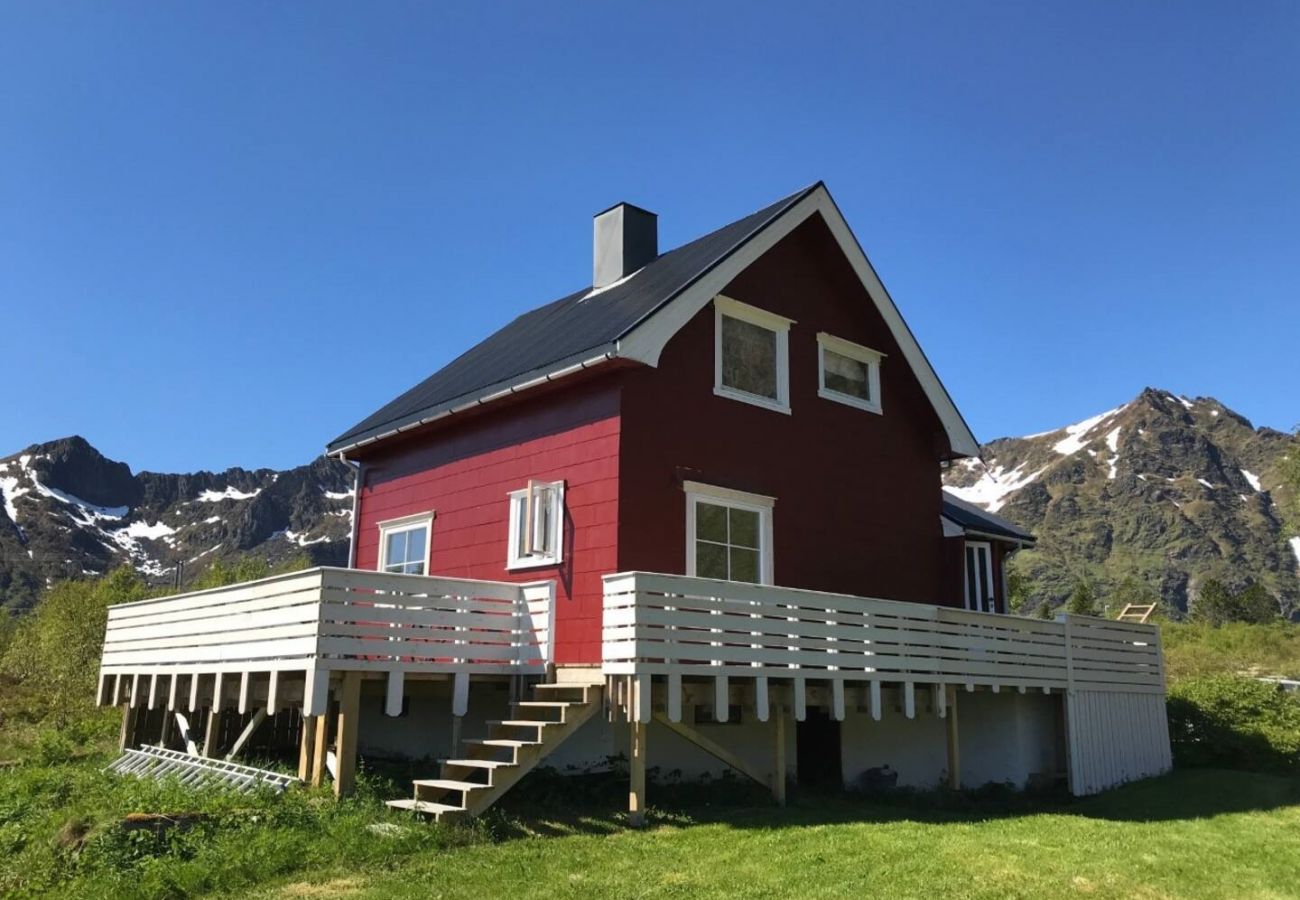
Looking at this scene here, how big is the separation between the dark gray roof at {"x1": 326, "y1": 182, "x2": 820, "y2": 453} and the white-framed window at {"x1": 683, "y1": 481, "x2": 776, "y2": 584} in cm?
244

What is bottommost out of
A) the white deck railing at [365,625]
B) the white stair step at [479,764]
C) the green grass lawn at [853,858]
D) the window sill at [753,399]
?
the green grass lawn at [853,858]

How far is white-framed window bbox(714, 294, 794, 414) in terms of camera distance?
15203 mm

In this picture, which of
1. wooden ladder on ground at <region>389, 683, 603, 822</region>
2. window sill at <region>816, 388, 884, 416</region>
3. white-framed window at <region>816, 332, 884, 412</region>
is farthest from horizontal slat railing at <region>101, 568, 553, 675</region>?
white-framed window at <region>816, 332, 884, 412</region>

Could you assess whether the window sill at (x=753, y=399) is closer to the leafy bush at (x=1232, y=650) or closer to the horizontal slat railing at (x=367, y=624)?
the horizontal slat railing at (x=367, y=624)

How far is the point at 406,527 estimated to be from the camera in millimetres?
17281

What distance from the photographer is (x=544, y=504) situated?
559 inches

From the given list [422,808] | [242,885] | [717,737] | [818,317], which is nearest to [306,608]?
[422,808]

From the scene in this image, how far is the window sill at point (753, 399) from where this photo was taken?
15.0 metres

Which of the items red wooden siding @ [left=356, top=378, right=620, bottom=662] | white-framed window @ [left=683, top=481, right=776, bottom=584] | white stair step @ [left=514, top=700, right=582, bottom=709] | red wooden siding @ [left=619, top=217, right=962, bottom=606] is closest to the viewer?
white stair step @ [left=514, top=700, right=582, bottom=709]

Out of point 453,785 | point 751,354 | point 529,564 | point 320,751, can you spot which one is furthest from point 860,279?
point 320,751

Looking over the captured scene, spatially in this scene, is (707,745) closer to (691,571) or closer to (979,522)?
(691,571)

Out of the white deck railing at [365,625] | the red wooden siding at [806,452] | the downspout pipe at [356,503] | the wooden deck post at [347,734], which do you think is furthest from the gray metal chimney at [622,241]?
the wooden deck post at [347,734]

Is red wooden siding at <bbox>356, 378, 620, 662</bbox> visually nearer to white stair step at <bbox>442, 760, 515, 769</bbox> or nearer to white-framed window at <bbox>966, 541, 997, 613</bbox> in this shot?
white stair step at <bbox>442, 760, 515, 769</bbox>

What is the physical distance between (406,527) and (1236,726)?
14906 mm
